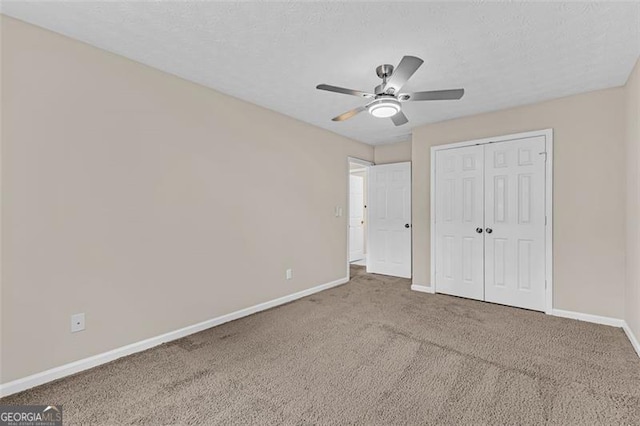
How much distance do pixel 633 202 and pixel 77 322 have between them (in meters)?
4.62

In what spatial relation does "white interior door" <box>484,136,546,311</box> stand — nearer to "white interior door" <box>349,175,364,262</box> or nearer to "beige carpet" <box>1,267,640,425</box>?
"beige carpet" <box>1,267,640,425</box>

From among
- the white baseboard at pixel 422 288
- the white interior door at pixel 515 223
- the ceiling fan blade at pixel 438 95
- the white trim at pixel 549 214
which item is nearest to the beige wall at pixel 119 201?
the ceiling fan blade at pixel 438 95

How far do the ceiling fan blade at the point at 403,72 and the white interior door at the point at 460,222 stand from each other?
6.84 feet

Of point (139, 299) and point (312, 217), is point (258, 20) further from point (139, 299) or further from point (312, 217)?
point (312, 217)

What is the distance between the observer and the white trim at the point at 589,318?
2.97 meters

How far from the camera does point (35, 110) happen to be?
6.55 feet

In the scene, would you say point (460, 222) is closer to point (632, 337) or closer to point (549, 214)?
point (549, 214)

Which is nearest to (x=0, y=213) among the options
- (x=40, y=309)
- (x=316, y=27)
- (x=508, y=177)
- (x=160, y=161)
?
(x=40, y=309)

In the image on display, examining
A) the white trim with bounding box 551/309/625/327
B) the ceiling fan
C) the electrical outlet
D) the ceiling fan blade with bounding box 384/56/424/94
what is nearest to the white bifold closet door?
the white trim with bounding box 551/309/625/327

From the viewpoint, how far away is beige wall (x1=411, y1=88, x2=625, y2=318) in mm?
2969

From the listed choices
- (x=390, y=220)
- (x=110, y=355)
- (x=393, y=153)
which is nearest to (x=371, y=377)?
(x=110, y=355)

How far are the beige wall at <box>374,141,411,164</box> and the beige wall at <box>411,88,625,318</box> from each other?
1.78 meters

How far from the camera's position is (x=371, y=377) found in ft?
6.91

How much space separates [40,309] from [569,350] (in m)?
4.04
